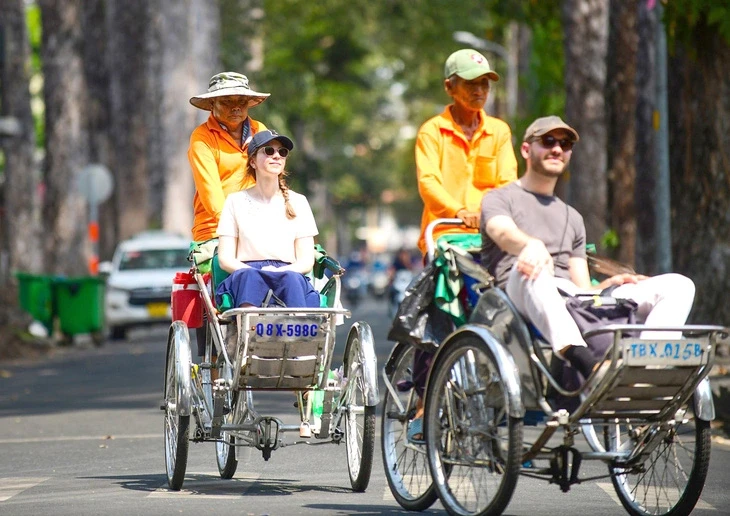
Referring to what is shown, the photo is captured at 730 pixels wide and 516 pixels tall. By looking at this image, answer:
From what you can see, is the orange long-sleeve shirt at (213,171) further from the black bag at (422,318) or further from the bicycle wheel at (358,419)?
the black bag at (422,318)

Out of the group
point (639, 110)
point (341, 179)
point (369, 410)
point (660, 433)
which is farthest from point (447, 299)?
point (341, 179)

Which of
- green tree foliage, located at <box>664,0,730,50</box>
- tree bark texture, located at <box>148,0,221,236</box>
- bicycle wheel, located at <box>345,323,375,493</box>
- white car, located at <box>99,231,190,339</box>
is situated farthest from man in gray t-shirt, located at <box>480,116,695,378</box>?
tree bark texture, located at <box>148,0,221,236</box>

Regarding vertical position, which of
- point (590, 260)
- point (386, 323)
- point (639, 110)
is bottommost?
point (386, 323)

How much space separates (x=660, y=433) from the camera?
701 cm

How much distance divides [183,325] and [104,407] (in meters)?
5.55

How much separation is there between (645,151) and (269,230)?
37.0ft

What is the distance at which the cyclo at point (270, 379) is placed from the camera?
8258 mm

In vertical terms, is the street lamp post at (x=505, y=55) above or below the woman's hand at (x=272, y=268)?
above

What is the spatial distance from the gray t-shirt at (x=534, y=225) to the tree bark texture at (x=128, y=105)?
1198 inches

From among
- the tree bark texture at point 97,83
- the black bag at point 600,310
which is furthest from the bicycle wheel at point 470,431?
the tree bark texture at point 97,83

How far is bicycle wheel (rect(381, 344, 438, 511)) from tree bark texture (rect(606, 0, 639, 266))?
1181 cm

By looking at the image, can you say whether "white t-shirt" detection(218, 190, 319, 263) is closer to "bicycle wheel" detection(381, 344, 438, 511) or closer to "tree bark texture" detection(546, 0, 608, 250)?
"bicycle wheel" detection(381, 344, 438, 511)

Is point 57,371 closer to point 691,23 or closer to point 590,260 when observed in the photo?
point 691,23

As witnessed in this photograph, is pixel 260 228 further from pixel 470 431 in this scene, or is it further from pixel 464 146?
pixel 470 431
